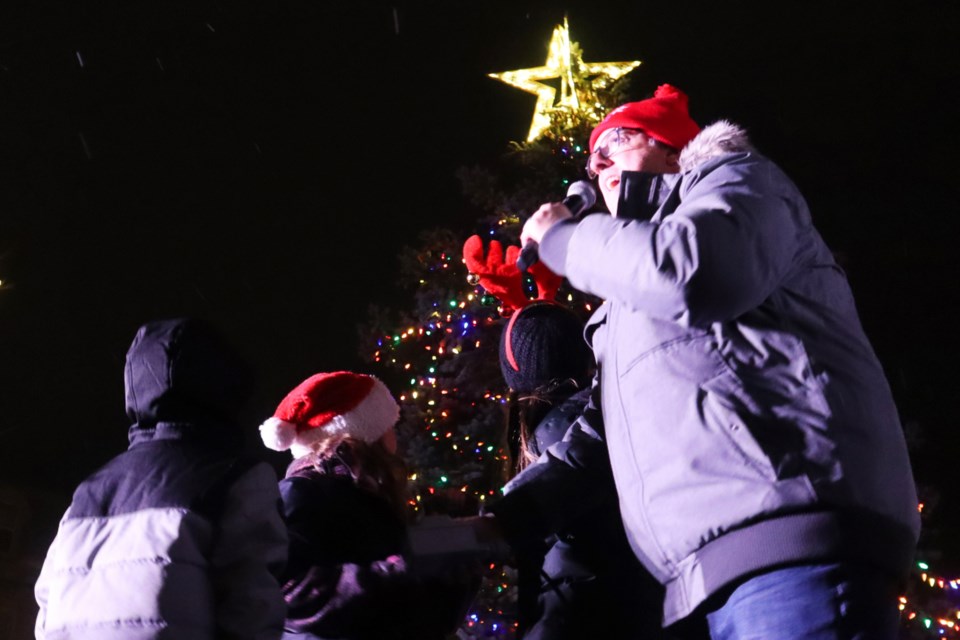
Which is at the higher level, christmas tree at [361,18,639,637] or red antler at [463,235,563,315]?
red antler at [463,235,563,315]

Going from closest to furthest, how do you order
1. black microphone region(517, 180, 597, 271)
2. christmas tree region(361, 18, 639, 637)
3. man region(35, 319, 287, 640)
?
black microphone region(517, 180, 597, 271)
man region(35, 319, 287, 640)
christmas tree region(361, 18, 639, 637)

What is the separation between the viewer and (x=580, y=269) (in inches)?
69.1

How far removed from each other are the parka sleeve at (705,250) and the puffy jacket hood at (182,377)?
1.18 m

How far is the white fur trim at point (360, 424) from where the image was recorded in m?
3.12

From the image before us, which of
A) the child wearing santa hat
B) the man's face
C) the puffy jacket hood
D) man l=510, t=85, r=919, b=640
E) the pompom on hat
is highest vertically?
the pompom on hat

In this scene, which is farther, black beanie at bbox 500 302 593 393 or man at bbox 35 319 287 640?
black beanie at bbox 500 302 593 393

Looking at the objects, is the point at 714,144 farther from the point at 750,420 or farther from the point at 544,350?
the point at 544,350

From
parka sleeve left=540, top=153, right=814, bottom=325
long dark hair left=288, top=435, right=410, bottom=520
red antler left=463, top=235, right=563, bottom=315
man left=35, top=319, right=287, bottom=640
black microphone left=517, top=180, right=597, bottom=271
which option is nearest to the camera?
parka sleeve left=540, top=153, right=814, bottom=325

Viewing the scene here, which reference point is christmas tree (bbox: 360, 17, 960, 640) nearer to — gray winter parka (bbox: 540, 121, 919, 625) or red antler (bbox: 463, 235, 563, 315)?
red antler (bbox: 463, 235, 563, 315)

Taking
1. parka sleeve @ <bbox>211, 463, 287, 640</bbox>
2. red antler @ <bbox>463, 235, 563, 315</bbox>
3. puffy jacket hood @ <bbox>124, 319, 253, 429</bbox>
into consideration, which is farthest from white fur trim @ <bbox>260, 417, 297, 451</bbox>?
red antler @ <bbox>463, 235, 563, 315</bbox>

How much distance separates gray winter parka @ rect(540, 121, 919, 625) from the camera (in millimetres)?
1531

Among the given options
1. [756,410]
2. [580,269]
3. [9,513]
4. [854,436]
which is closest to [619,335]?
[580,269]

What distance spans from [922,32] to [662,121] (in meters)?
9.55

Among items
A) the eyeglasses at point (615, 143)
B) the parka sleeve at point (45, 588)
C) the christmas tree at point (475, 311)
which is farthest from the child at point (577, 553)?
the christmas tree at point (475, 311)
